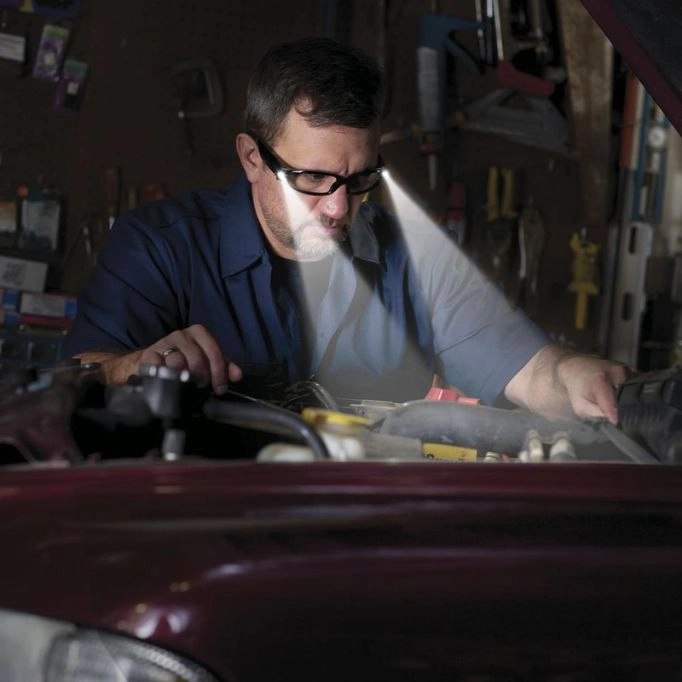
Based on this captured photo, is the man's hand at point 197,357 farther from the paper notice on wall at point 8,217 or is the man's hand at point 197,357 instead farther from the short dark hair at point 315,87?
the paper notice on wall at point 8,217

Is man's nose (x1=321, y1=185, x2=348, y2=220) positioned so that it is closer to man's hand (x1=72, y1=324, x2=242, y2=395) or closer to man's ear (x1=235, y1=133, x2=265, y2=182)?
man's ear (x1=235, y1=133, x2=265, y2=182)

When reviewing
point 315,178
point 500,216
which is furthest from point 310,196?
point 500,216

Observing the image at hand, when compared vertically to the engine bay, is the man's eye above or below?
above

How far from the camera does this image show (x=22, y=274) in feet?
11.1

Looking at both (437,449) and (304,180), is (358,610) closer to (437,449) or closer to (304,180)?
(437,449)

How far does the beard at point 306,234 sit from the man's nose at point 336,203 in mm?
20

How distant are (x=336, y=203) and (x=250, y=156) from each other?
254 millimetres

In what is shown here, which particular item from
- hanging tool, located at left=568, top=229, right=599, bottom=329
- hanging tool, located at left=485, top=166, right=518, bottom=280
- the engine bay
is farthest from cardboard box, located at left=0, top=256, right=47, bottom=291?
the engine bay

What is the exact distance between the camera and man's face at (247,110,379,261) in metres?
1.90

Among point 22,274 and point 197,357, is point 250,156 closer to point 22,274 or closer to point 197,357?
point 197,357

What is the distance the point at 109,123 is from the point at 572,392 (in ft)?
7.71

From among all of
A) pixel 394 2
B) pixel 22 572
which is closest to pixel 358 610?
pixel 22 572

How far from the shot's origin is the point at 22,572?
722 mm

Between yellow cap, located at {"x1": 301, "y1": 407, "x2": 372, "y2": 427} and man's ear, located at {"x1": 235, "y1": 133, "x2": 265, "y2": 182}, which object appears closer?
yellow cap, located at {"x1": 301, "y1": 407, "x2": 372, "y2": 427}
